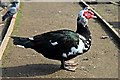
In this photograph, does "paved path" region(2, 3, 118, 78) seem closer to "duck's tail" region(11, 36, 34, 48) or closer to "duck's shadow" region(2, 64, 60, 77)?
"duck's shadow" region(2, 64, 60, 77)

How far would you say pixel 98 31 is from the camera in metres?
11.9

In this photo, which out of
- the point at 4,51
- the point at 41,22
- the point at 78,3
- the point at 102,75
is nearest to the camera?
the point at 102,75

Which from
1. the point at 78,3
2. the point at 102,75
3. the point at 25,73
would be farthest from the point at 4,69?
the point at 78,3

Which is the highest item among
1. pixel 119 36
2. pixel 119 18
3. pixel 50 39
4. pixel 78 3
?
pixel 50 39

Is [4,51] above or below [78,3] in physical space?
above

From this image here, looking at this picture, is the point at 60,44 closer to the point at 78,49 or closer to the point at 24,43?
the point at 78,49

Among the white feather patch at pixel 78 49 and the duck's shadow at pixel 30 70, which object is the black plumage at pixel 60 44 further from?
the duck's shadow at pixel 30 70

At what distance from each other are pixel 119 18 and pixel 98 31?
275cm

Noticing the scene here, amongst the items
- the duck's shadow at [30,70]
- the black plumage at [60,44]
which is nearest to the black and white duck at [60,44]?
the black plumage at [60,44]

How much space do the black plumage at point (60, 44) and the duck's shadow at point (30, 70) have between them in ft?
1.12

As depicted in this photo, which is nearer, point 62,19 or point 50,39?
point 50,39

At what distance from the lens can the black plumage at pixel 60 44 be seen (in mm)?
7496

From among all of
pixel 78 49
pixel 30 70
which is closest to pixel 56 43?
pixel 78 49

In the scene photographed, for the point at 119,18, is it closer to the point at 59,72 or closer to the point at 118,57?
the point at 118,57
